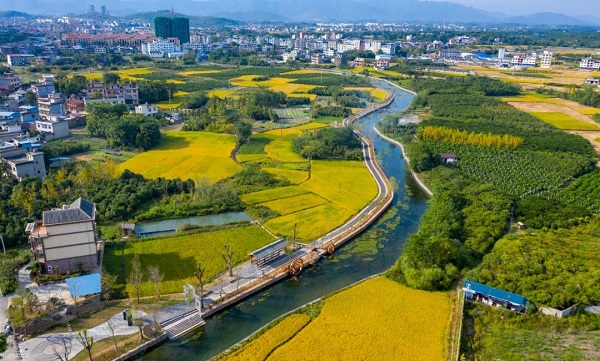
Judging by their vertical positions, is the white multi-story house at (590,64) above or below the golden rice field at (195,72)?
above

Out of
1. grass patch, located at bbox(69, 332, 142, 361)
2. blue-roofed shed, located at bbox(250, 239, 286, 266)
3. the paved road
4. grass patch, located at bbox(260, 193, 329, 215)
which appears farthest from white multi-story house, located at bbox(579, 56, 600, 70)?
grass patch, located at bbox(69, 332, 142, 361)

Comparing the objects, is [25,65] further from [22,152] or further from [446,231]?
[446,231]

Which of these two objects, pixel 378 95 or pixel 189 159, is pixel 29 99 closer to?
pixel 189 159

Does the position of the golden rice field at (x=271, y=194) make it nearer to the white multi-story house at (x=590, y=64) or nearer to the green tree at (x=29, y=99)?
the green tree at (x=29, y=99)

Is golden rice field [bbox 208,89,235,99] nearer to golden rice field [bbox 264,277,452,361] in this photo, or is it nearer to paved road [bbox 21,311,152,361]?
golden rice field [bbox 264,277,452,361]

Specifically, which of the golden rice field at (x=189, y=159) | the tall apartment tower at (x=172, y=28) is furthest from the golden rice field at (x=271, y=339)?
the tall apartment tower at (x=172, y=28)

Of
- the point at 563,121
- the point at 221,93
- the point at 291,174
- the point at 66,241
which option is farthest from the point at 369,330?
the point at 221,93
